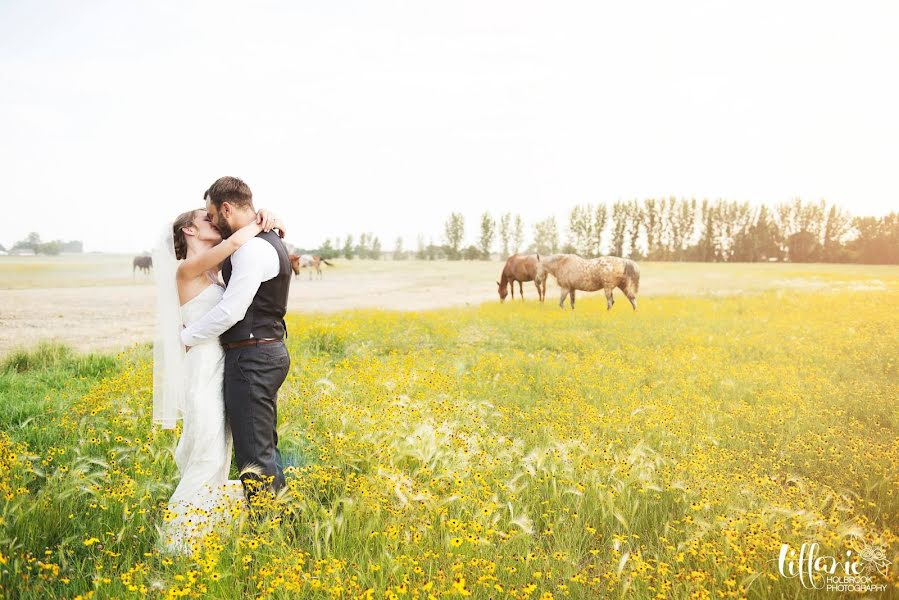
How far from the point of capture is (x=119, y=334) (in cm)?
1318

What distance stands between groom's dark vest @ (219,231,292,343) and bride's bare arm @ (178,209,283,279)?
10 centimetres

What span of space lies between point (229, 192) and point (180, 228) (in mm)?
558

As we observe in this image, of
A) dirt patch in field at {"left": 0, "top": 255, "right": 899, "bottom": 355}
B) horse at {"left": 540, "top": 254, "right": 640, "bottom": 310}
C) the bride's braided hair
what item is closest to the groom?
the bride's braided hair

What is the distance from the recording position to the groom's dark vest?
13.0ft

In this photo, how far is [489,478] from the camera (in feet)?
15.9

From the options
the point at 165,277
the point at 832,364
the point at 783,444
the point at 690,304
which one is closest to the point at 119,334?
the point at 165,277

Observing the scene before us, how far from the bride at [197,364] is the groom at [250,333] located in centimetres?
10

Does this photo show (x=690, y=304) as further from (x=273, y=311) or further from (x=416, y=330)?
(x=273, y=311)

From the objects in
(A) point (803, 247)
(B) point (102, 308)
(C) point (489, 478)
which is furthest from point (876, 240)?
(B) point (102, 308)

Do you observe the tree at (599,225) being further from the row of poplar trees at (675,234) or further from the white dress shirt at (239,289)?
the white dress shirt at (239,289)

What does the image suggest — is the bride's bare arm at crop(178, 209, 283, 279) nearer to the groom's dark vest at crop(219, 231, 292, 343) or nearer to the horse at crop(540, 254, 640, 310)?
the groom's dark vest at crop(219, 231, 292, 343)

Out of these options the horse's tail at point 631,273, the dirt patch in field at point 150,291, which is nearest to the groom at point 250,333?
the dirt patch in field at point 150,291

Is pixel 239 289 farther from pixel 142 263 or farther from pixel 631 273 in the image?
pixel 142 263

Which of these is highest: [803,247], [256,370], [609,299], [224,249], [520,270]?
[803,247]
